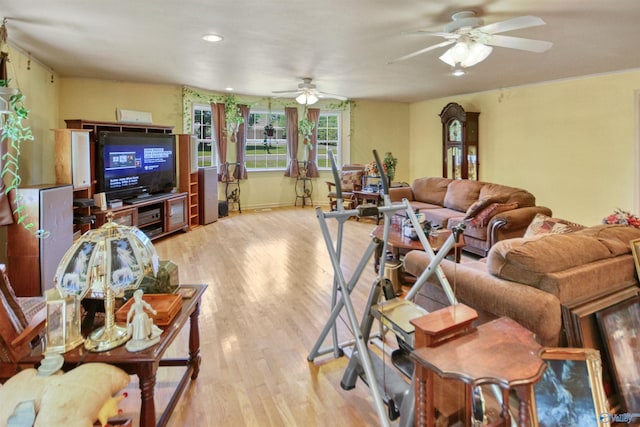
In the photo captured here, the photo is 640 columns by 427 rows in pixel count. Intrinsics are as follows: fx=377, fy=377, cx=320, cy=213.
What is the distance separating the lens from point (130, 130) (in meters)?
5.69

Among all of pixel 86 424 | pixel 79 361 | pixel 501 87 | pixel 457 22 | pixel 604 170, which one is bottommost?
pixel 86 424

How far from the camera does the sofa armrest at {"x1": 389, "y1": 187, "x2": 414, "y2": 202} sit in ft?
21.5

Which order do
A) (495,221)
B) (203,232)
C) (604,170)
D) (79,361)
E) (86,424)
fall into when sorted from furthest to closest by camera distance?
(203,232) < (604,170) < (495,221) < (79,361) < (86,424)

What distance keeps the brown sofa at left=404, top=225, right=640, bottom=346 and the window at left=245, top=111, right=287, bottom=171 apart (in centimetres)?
681

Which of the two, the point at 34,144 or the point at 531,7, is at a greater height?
the point at 531,7

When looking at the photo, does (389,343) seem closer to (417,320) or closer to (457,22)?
(417,320)

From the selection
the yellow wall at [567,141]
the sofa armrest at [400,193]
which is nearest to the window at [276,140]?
the sofa armrest at [400,193]

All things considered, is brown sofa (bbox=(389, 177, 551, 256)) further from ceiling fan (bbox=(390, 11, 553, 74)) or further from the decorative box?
the decorative box

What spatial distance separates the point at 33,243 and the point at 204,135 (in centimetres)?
472

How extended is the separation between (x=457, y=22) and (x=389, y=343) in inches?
98.2

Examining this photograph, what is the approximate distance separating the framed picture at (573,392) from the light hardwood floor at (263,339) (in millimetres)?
811

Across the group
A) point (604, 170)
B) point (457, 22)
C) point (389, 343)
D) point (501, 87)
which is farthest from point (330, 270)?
point (501, 87)

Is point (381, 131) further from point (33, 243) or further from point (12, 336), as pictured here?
point (12, 336)

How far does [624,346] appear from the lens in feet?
6.36
